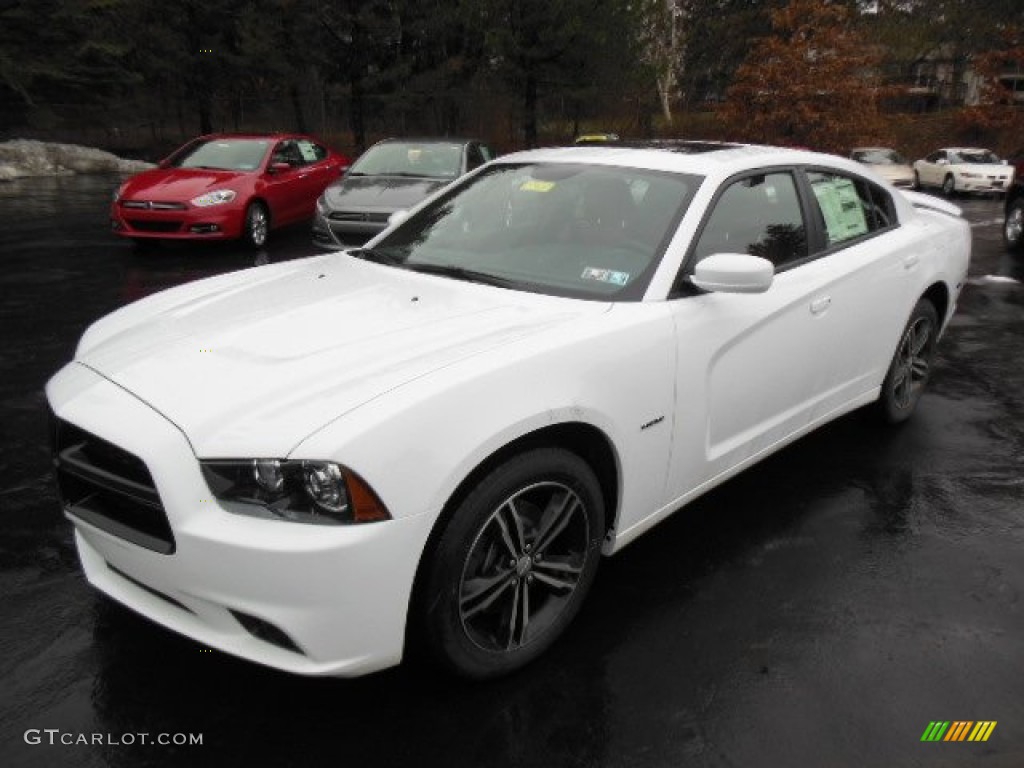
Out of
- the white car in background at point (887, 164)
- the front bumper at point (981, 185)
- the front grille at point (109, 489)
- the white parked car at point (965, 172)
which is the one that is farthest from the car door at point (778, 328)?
the front bumper at point (981, 185)

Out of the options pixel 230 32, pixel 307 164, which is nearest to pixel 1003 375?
pixel 307 164

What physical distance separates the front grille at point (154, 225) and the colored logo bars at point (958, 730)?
9883mm

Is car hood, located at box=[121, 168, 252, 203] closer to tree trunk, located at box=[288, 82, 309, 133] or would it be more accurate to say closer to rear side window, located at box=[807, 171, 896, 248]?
rear side window, located at box=[807, 171, 896, 248]

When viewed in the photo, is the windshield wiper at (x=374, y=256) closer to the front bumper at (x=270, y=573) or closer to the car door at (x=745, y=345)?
the car door at (x=745, y=345)

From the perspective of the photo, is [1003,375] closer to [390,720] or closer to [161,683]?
[390,720]

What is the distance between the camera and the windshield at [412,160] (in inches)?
421

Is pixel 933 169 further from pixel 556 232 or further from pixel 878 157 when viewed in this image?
pixel 556 232

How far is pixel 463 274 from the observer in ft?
11.1

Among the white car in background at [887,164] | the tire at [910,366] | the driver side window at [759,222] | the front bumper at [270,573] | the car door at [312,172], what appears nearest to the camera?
the front bumper at [270,573]

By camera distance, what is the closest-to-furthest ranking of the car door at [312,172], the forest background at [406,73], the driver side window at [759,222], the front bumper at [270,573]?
the front bumper at [270,573]
the driver side window at [759,222]
the car door at [312,172]
the forest background at [406,73]

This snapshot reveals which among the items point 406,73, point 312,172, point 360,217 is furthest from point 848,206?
point 406,73

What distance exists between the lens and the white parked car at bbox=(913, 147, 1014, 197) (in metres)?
22.8

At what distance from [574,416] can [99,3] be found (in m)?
32.6

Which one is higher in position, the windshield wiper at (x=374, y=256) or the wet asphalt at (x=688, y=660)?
the windshield wiper at (x=374, y=256)
